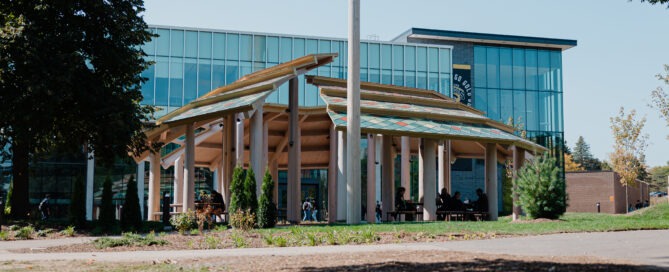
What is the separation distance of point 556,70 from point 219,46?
98.9 feet

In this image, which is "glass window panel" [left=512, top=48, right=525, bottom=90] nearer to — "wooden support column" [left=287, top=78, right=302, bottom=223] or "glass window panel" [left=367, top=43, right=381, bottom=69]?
"glass window panel" [left=367, top=43, right=381, bottom=69]

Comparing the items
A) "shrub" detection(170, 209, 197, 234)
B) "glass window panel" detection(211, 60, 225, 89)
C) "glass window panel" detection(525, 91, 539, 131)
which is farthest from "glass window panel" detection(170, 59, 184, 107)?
"shrub" detection(170, 209, 197, 234)

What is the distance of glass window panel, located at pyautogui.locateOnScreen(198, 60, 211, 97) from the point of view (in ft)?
183

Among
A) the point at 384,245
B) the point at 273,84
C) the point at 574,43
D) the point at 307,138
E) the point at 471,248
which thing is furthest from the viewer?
the point at 574,43

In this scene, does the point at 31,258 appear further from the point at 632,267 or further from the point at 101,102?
the point at 101,102

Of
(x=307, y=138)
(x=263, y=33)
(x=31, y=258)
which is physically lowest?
(x=31, y=258)

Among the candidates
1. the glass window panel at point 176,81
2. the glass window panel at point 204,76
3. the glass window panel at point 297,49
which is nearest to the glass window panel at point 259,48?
the glass window panel at point 297,49

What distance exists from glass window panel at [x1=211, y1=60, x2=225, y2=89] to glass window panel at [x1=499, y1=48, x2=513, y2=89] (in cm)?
2432

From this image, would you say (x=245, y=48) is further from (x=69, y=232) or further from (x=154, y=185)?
(x=69, y=232)

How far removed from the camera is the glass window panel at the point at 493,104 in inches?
2596

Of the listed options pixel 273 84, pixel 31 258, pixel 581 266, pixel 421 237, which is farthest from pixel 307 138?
pixel 581 266

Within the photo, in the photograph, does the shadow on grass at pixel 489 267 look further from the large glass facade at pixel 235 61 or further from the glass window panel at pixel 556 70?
the glass window panel at pixel 556 70

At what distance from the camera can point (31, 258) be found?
13.4 m

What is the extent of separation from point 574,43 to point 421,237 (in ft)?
187
